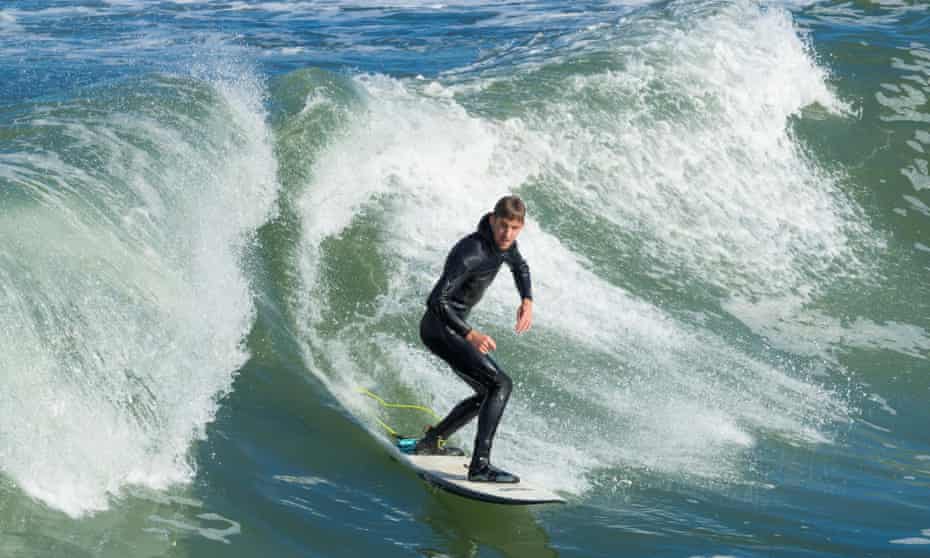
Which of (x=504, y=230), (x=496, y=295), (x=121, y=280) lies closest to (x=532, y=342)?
(x=496, y=295)

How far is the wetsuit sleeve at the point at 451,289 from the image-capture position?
6.90 metres

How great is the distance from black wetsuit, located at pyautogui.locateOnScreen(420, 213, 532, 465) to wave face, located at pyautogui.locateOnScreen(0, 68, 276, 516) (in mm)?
1650

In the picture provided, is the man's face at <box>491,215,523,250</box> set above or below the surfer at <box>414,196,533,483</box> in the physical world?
above

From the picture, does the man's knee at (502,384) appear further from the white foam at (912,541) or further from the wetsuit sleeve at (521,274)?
the white foam at (912,541)

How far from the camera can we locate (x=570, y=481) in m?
7.55

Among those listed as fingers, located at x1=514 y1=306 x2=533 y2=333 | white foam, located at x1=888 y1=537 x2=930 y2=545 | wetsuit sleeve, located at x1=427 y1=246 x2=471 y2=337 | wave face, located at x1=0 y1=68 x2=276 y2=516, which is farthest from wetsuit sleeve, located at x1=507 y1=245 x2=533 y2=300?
white foam, located at x1=888 y1=537 x2=930 y2=545

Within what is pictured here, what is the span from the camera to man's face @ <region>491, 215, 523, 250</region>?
6.80 meters

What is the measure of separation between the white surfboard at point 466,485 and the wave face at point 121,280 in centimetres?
142

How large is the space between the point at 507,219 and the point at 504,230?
0.27ft

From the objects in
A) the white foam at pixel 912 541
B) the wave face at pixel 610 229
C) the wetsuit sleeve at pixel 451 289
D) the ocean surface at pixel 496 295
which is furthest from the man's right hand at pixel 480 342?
the white foam at pixel 912 541

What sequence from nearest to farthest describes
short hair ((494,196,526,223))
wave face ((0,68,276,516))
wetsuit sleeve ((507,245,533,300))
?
wave face ((0,68,276,516)) → short hair ((494,196,526,223)) → wetsuit sleeve ((507,245,533,300))

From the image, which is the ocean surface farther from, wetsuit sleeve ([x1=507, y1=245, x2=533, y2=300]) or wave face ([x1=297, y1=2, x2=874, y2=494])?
wetsuit sleeve ([x1=507, y1=245, x2=533, y2=300])

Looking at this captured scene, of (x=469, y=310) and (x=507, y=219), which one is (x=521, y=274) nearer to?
(x=469, y=310)

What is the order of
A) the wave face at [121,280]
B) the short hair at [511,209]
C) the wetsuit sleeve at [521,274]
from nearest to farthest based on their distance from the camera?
the wave face at [121,280] < the short hair at [511,209] < the wetsuit sleeve at [521,274]
